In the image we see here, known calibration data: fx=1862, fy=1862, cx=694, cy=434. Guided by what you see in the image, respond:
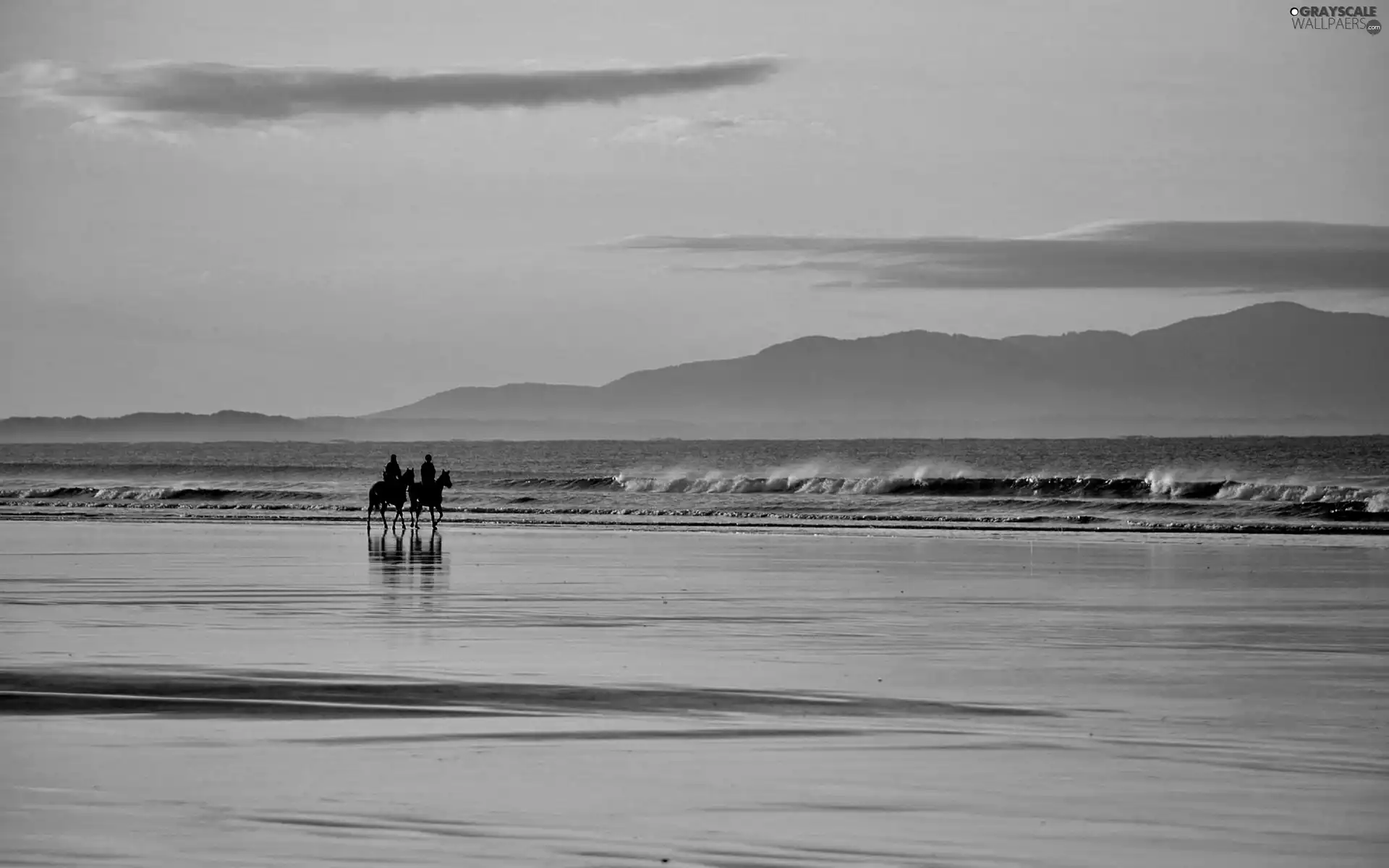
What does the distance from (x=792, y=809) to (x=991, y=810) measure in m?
1.07

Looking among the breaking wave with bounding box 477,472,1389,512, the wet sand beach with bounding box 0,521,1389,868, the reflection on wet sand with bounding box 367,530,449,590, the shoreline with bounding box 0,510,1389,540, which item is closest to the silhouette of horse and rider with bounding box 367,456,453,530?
the reflection on wet sand with bounding box 367,530,449,590

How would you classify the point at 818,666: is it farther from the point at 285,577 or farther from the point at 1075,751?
the point at 285,577

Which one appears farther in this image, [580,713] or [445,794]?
[580,713]

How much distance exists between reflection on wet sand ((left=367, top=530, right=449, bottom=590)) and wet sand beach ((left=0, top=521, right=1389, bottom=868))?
2.41 metres

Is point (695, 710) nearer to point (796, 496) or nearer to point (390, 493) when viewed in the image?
point (390, 493)

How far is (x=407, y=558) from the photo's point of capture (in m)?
35.2

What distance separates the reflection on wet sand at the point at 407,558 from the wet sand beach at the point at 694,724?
2.41 metres

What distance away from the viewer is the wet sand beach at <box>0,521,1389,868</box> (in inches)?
367

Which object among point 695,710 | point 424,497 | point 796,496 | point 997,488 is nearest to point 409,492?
point 424,497

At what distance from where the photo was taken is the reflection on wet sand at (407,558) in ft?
95.9

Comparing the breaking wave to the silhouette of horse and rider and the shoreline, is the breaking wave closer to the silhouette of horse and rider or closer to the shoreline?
the shoreline

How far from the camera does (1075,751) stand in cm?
1189

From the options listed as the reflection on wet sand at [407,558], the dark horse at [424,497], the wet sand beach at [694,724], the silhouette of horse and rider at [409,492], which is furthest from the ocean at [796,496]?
the wet sand beach at [694,724]

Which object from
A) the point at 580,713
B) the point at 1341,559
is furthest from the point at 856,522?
the point at 580,713
